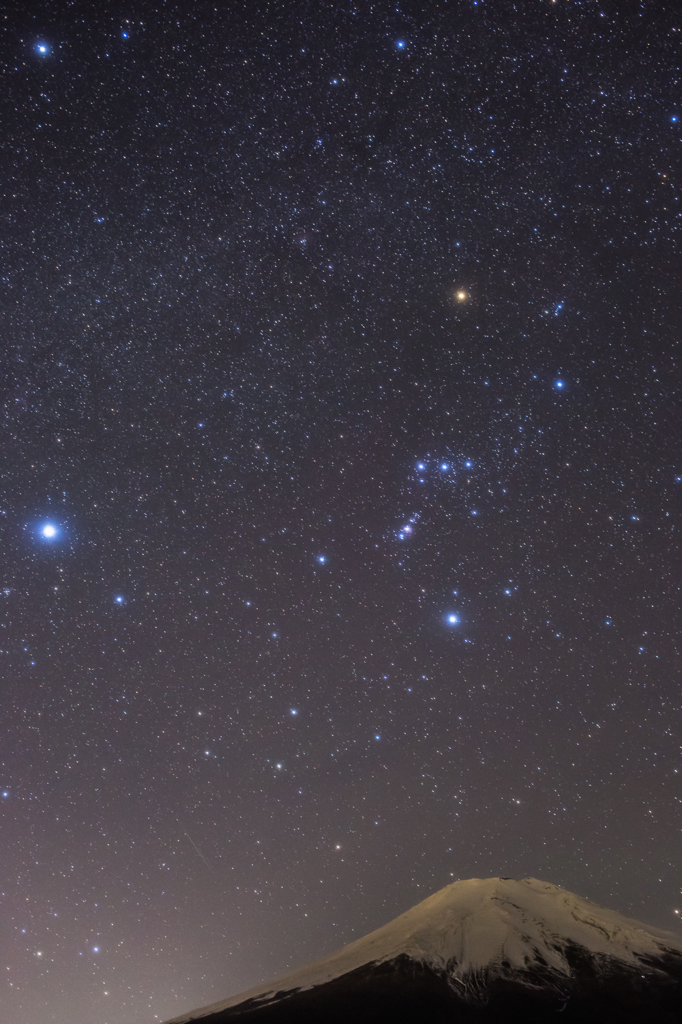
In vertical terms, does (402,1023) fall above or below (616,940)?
above

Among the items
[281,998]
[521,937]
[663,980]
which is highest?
[281,998]

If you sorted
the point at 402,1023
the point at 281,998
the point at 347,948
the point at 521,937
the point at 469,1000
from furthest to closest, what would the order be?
the point at 347,948 → the point at 521,937 → the point at 281,998 → the point at 469,1000 → the point at 402,1023

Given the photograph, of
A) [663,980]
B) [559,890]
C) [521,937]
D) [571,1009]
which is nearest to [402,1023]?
[571,1009]

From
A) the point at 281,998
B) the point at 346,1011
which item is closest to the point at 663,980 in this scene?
the point at 346,1011

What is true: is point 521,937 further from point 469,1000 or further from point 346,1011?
point 346,1011

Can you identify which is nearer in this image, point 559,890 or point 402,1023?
point 402,1023

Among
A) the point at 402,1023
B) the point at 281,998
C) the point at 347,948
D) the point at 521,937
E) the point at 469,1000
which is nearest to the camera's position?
the point at 402,1023
